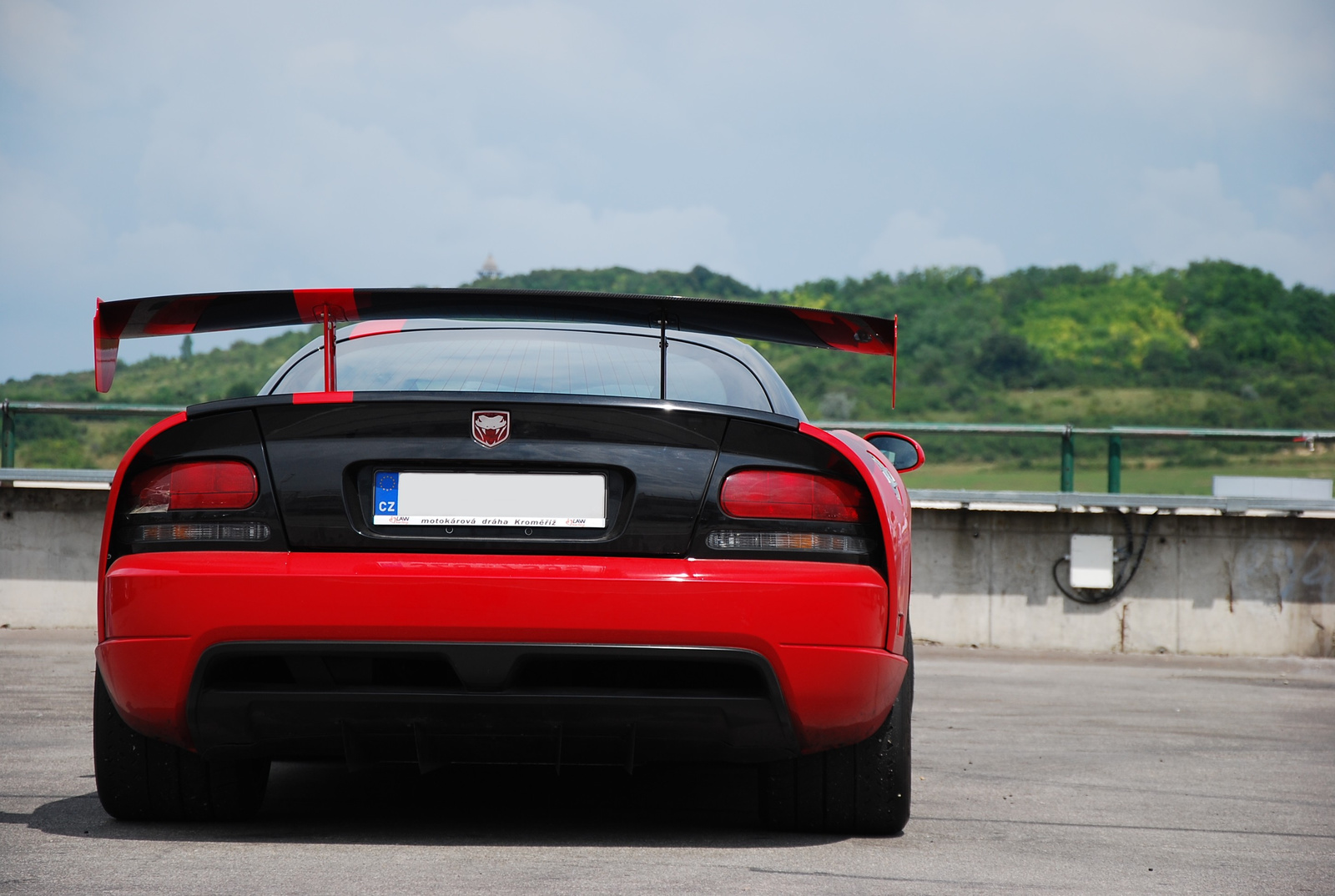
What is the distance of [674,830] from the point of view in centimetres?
323

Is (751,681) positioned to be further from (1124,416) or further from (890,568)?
(1124,416)

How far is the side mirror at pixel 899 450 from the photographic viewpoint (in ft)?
13.1

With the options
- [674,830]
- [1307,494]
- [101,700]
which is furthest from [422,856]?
[1307,494]

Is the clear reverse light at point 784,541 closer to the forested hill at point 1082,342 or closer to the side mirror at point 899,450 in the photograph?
the side mirror at point 899,450

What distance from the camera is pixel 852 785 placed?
314 cm

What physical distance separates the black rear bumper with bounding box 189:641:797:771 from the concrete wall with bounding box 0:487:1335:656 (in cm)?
652

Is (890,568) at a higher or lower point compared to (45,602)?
higher

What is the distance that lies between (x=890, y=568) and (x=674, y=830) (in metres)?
0.90

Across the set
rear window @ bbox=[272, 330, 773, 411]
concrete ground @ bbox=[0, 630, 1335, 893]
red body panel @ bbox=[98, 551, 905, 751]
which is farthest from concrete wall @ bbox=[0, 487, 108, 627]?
red body panel @ bbox=[98, 551, 905, 751]

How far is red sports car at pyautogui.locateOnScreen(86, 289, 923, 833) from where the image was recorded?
8.78 ft

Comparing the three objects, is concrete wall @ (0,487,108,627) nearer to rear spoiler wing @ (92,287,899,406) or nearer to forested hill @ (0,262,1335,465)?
rear spoiler wing @ (92,287,899,406)

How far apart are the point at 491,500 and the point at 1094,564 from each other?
7280 mm

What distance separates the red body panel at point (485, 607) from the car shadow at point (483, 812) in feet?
1.63

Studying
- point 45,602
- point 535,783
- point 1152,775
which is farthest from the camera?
point 45,602
